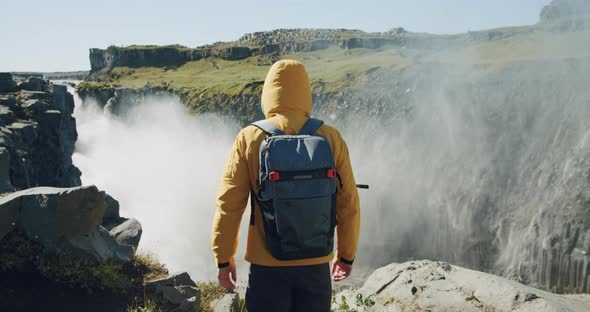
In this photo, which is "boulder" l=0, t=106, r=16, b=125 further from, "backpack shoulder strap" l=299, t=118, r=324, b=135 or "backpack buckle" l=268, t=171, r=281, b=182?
"backpack buckle" l=268, t=171, r=281, b=182

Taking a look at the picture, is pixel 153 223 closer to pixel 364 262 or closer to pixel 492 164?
pixel 364 262

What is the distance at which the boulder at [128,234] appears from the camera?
10401 millimetres

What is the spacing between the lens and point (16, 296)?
7.01 meters

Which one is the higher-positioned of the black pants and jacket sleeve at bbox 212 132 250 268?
jacket sleeve at bbox 212 132 250 268

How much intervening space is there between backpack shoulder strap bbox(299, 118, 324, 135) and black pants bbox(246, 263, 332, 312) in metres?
1.18

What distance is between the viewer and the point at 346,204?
404cm

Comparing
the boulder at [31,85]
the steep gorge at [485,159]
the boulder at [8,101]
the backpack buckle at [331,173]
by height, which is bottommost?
the steep gorge at [485,159]

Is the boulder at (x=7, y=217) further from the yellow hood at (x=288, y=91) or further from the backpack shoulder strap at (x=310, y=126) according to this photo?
the backpack shoulder strap at (x=310, y=126)

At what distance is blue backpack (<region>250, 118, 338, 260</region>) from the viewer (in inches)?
140

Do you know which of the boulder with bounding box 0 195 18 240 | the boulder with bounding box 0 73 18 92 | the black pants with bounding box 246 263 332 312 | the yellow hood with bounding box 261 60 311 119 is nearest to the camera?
the black pants with bounding box 246 263 332 312

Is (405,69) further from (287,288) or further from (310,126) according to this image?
(287,288)

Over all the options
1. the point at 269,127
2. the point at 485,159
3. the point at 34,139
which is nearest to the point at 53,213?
the point at 269,127

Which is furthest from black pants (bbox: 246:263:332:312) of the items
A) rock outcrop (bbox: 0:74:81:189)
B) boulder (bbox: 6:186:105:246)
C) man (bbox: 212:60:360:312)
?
rock outcrop (bbox: 0:74:81:189)

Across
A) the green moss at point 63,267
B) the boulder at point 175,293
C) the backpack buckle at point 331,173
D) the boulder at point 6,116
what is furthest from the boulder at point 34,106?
the backpack buckle at point 331,173
